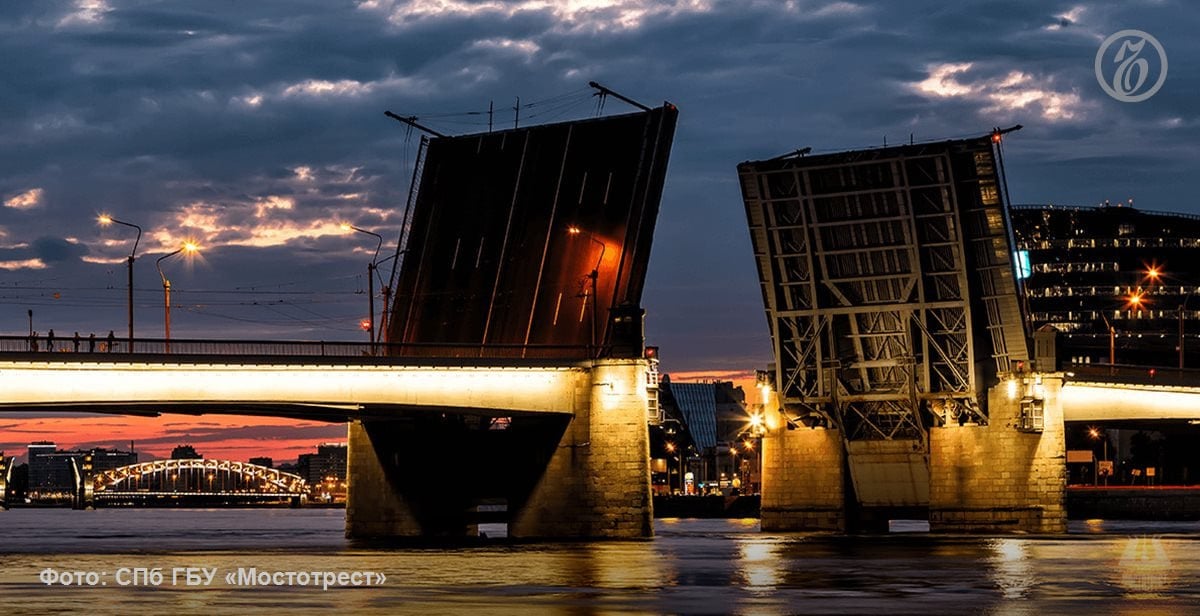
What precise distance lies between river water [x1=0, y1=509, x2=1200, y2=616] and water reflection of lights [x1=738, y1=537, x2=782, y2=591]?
2.6 inches

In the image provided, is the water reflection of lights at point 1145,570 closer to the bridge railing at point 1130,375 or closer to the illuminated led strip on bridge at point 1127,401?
the bridge railing at point 1130,375

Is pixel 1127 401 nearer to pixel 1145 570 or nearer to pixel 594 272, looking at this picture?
pixel 594 272

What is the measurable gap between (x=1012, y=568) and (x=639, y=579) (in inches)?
350

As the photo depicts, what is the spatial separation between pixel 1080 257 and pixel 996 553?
127 metres

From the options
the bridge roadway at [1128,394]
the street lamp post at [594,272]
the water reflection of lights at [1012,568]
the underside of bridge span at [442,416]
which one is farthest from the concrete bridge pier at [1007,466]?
the street lamp post at [594,272]

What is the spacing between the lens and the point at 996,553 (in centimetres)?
5041

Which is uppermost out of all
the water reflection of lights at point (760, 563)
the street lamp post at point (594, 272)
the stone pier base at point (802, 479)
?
the street lamp post at point (594, 272)

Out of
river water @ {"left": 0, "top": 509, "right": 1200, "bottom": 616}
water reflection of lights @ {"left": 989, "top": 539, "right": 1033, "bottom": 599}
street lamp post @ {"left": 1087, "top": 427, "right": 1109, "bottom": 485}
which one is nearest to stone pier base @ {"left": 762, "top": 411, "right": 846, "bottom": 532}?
river water @ {"left": 0, "top": 509, "right": 1200, "bottom": 616}

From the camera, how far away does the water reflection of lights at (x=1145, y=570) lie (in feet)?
110

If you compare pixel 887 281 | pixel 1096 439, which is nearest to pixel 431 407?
pixel 887 281

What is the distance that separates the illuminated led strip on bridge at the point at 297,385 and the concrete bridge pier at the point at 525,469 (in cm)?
91

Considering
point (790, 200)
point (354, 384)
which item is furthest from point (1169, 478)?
point (354, 384)

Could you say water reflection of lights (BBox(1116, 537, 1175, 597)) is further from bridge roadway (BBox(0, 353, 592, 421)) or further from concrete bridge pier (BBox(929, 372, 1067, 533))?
bridge roadway (BBox(0, 353, 592, 421))

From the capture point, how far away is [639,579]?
37.5 m
